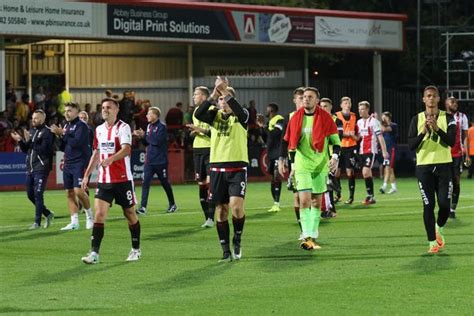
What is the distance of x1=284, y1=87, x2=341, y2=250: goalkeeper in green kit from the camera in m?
17.2

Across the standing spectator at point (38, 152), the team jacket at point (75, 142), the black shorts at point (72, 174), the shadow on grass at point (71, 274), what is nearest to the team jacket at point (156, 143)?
the standing spectator at point (38, 152)

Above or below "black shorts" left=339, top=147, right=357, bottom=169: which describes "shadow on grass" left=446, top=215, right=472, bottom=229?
below

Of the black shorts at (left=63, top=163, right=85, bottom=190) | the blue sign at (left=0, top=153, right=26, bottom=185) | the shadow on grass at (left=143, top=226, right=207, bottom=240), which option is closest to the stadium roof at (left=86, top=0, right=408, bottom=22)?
the blue sign at (left=0, top=153, right=26, bottom=185)

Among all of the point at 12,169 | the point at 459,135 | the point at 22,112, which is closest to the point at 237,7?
the point at 22,112

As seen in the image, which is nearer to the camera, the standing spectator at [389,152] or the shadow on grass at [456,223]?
the shadow on grass at [456,223]

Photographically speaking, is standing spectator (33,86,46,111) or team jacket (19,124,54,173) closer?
team jacket (19,124,54,173)

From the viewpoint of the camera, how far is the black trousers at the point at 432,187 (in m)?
16.6

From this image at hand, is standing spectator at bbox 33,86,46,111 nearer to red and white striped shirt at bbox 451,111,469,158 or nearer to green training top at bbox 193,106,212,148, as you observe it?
green training top at bbox 193,106,212,148

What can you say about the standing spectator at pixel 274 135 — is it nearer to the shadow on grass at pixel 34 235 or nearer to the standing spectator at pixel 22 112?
the shadow on grass at pixel 34 235

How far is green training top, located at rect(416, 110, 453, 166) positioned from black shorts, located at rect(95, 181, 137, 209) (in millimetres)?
3800

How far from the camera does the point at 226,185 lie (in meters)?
16.3

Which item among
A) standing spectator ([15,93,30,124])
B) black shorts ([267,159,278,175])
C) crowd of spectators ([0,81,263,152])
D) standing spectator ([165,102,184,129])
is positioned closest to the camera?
black shorts ([267,159,278,175])

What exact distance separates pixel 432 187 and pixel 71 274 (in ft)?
16.1

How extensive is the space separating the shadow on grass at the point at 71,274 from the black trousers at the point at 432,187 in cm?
397
